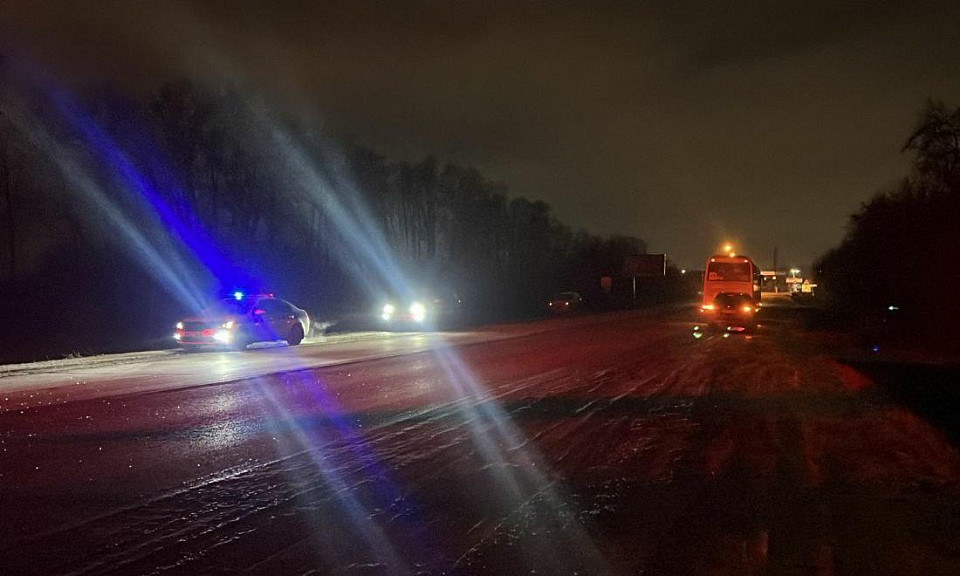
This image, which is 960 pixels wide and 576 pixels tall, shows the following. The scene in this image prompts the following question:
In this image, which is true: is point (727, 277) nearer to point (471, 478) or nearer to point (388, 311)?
point (388, 311)

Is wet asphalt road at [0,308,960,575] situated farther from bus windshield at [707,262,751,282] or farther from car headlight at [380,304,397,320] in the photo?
bus windshield at [707,262,751,282]

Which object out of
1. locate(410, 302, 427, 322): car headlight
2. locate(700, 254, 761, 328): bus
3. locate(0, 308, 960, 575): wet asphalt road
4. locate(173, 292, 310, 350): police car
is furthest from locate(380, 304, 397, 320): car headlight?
locate(0, 308, 960, 575): wet asphalt road

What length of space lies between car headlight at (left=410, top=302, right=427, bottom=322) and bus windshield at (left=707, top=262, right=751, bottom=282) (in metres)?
14.6

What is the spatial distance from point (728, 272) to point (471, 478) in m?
36.1

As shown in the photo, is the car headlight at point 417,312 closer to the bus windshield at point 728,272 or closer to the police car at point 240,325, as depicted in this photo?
the police car at point 240,325

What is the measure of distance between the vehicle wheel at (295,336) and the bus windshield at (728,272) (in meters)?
23.4

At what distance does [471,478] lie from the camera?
26.2 ft

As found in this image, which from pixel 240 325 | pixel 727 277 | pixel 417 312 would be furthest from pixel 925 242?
pixel 240 325

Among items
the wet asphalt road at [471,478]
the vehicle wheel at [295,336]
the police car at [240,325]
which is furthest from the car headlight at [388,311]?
the wet asphalt road at [471,478]

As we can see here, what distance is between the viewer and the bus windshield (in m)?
41.4

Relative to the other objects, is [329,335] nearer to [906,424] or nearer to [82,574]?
[906,424]

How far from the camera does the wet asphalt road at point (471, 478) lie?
574 centimetres

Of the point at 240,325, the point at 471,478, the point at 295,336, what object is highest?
the point at 240,325

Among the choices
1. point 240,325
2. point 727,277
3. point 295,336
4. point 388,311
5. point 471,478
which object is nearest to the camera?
point 471,478
